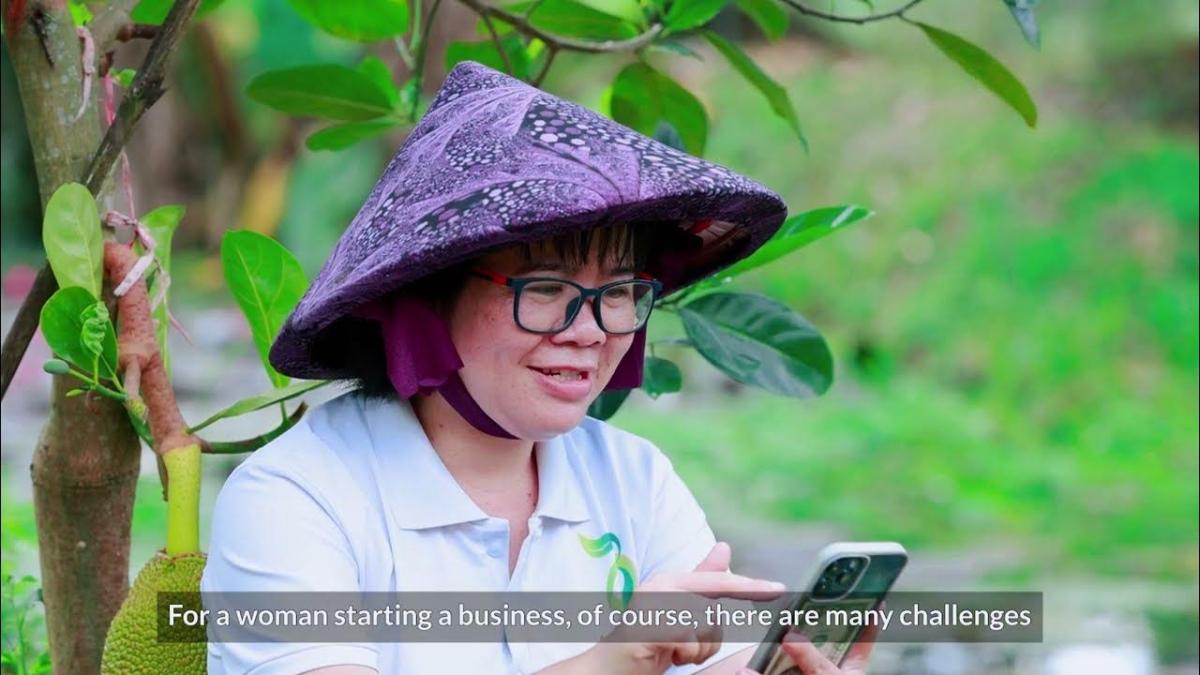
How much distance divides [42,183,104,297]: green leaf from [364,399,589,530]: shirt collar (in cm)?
27

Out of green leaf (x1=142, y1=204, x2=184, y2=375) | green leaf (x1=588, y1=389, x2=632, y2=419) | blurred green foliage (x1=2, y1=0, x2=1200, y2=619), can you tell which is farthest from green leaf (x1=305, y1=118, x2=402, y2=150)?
blurred green foliage (x1=2, y1=0, x2=1200, y2=619)

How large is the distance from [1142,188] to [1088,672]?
297 cm

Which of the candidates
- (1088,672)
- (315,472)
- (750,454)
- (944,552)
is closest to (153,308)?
(315,472)

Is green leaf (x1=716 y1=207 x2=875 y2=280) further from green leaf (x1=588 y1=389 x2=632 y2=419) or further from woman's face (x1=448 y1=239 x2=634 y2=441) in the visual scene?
woman's face (x1=448 y1=239 x2=634 y2=441)

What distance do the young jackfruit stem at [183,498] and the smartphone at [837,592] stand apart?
0.45 metres

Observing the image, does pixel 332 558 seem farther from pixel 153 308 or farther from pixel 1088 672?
pixel 1088 672

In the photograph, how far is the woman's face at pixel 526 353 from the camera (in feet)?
3.81

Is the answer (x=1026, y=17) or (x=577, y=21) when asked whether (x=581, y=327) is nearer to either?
(x=1026, y=17)

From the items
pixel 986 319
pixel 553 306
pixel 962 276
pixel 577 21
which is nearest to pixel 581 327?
pixel 553 306

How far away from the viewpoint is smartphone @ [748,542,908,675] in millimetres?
1128

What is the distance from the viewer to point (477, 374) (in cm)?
119

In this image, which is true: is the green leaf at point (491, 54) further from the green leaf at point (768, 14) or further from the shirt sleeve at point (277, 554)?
the shirt sleeve at point (277, 554)

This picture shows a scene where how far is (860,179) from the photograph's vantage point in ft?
20.2

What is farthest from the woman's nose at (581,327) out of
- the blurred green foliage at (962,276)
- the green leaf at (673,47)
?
the blurred green foliage at (962,276)
